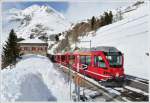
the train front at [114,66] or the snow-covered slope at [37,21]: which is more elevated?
the snow-covered slope at [37,21]

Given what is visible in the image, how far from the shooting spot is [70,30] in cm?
1305

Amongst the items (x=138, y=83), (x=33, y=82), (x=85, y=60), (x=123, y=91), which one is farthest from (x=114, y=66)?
(x=33, y=82)

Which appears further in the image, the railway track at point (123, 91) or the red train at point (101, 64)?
the red train at point (101, 64)

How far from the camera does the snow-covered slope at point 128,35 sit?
41.8 feet

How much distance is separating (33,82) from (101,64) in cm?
232

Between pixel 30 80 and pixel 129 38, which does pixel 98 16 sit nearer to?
pixel 129 38

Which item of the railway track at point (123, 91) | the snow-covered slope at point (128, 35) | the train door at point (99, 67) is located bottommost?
the railway track at point (123, 91)

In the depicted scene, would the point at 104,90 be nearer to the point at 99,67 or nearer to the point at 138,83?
the point at 99,67

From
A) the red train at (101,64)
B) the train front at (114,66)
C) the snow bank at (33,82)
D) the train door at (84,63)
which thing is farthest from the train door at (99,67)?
the snow bank at (33,82)

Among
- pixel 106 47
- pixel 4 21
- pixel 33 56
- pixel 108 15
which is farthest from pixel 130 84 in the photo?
pixel 4 21

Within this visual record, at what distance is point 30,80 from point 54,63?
1532 millimetres

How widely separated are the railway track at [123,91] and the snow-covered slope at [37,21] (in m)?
1.47

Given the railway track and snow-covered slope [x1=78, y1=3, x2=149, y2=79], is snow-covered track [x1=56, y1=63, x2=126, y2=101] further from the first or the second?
snow-covered slope [x1=78, y1=3, x2=149, y2=79]

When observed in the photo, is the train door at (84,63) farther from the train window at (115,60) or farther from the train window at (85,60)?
the train window at (115,60)
